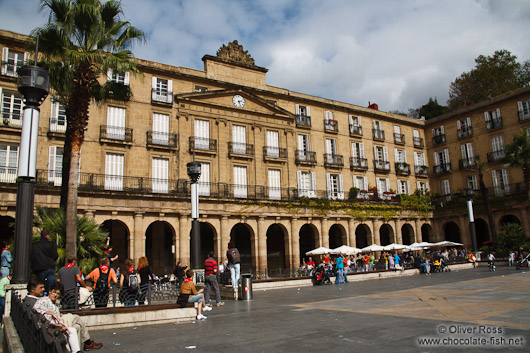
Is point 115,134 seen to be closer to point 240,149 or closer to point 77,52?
point 240,149

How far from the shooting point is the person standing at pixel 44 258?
34.7 ft

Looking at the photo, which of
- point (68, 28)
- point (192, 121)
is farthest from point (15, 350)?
point (192, 121)

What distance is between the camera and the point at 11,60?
25812mm

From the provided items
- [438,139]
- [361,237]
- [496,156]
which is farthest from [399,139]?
[361,237]

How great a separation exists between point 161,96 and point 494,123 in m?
31.0

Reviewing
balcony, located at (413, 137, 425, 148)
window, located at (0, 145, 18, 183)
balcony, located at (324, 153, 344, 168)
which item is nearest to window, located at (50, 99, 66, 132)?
window, located at (0, 145, 18, 183)

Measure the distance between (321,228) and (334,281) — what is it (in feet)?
39.6

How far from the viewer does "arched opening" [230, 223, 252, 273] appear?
3462cm

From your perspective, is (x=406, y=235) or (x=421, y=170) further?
(x=406, y=235)

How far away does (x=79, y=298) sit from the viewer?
440 inches

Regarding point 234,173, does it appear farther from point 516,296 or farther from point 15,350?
point 15,350

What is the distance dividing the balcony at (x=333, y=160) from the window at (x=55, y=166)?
21.5 metres

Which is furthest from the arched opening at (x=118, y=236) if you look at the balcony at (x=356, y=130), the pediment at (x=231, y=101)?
the balcony at (x=356, y=130)

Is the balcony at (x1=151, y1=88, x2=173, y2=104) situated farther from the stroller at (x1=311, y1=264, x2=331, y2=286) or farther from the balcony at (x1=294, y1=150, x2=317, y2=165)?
the stroller at (x1=311, y1=264, x2=331, y2=286)
